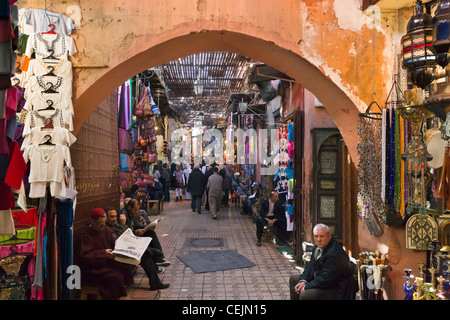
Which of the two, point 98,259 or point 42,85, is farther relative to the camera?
point 98,259

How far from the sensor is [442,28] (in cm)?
262

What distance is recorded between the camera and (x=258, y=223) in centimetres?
816

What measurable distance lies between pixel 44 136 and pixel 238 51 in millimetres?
2488

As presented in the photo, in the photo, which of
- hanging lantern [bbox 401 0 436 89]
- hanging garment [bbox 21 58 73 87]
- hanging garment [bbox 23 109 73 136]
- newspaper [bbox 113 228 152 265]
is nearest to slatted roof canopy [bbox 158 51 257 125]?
newspaper [bbox 113 228 152 265]

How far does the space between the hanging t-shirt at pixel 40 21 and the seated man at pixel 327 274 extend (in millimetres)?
3386

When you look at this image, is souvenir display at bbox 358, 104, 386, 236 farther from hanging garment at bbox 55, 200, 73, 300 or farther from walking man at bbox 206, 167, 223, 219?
walking man at bbox 206, 167, 223, 219

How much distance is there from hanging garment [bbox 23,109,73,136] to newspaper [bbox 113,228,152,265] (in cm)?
181

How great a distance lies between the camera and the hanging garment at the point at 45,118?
378 centimetres

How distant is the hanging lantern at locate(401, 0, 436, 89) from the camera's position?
9.32 feet

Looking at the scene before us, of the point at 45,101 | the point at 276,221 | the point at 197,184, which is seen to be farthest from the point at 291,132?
the point at 197,184

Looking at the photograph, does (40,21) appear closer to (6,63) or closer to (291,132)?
(6,63)

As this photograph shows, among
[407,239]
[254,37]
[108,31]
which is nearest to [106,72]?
[108,31]
